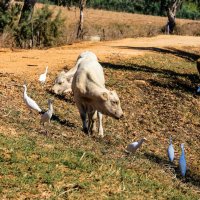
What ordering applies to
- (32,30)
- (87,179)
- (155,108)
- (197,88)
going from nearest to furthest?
(87,179)
(155,108)
(197,88)
(32,30)

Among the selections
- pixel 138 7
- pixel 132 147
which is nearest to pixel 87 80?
pixel 132 147

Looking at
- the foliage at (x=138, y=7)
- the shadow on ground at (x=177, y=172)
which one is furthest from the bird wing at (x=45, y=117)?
the foliage at (x=138, y=7)

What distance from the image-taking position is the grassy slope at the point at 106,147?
7.68 m

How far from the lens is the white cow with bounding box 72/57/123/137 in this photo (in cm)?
1059

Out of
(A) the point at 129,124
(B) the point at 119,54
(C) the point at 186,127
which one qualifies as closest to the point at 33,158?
(A) the point at 129,124

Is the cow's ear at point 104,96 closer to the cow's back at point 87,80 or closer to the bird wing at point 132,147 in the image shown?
the cow's back at point 87,80

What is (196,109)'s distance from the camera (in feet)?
50.9

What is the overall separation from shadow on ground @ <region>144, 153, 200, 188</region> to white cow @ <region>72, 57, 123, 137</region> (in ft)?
3.48

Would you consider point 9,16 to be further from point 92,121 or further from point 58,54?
point 92,121

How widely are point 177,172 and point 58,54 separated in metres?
11.1

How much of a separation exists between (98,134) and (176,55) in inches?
518

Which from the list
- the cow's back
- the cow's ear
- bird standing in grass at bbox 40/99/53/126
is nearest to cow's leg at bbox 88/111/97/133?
the cow's back

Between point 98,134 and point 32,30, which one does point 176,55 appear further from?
point 98,134

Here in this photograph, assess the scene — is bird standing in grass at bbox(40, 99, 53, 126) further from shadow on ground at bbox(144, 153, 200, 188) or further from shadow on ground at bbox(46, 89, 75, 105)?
shadow on ground at bbox(46, 89, 75, 105)
